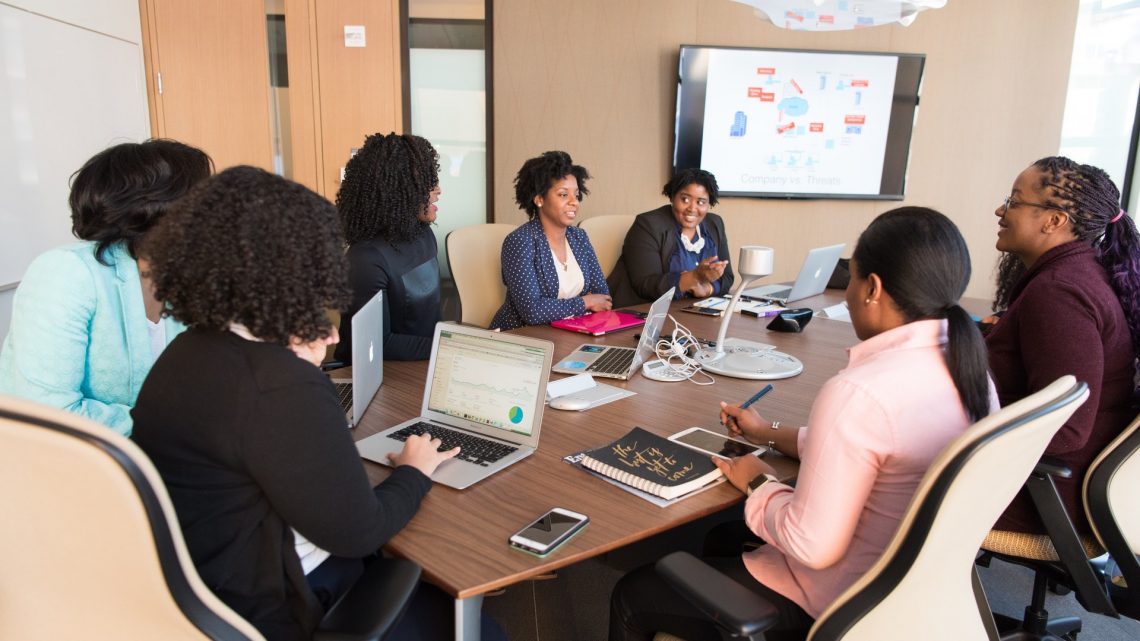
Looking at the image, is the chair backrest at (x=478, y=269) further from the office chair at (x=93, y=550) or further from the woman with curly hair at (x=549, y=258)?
the office chair at (x=93, y=550)

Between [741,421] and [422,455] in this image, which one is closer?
[422,455]

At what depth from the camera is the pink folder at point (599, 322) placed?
8.75ft

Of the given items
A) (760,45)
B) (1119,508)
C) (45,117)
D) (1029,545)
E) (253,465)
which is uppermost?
(760,45)

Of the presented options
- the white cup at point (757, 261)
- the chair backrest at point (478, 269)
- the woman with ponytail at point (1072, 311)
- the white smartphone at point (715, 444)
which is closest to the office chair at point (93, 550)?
the white smartphone at point (715, 444)

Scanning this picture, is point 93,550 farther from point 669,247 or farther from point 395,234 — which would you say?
point 669,247

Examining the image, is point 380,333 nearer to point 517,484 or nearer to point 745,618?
point 517,484

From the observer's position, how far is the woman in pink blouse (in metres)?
1.16

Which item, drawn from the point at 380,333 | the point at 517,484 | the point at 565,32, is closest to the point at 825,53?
the point at 565,32

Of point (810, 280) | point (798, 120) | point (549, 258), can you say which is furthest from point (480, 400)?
point (798, 120)

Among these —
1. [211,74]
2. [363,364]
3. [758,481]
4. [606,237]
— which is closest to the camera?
[758,481]

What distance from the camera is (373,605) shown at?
107 cm

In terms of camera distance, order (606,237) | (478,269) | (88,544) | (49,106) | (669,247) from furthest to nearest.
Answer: (606,237) < (669,247) < (49,106) < (478,269) < (88,544)

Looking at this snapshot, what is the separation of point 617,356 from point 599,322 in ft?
1.51

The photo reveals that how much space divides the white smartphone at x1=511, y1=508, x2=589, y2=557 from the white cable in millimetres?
914
